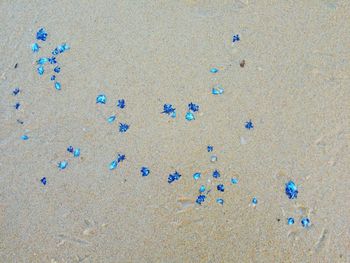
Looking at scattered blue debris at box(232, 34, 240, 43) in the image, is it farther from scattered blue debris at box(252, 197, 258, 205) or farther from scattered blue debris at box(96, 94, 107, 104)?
scattered blue debris at box(252, 197, 258, 205)

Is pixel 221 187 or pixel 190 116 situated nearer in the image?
pixel 221 187

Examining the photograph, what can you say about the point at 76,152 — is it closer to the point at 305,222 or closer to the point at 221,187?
the point at 221,187

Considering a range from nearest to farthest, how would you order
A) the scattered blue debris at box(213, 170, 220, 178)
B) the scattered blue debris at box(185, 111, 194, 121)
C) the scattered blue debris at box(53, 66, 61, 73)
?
the scattered blue debris at box(213, 170, 220, 178), the scattered blue debris at box(185, 111, 194, 121), the scattered blue debris at box(53, 66, 61, 73)

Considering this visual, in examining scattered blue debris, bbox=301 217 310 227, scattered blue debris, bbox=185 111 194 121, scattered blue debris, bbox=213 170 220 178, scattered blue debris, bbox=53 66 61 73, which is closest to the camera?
scattered blue debris, bbox=301 217 310 227

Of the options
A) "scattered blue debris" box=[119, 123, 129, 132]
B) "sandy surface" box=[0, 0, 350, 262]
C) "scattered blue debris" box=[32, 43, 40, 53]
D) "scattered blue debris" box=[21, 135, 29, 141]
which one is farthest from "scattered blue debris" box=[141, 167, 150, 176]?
"scattered blue debris" box=[32, 43, 40, 53]

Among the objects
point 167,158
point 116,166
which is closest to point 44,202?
point 116,166

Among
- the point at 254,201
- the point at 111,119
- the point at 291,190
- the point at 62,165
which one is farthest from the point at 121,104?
the point at 291,190

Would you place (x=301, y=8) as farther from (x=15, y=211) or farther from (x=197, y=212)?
(x=15, y=211)

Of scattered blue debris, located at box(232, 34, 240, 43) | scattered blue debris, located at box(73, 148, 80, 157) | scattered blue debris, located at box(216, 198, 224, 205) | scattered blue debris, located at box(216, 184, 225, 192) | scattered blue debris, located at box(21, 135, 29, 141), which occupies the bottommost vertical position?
scattered blue debris, located at box(216, 198, 224, 205)
